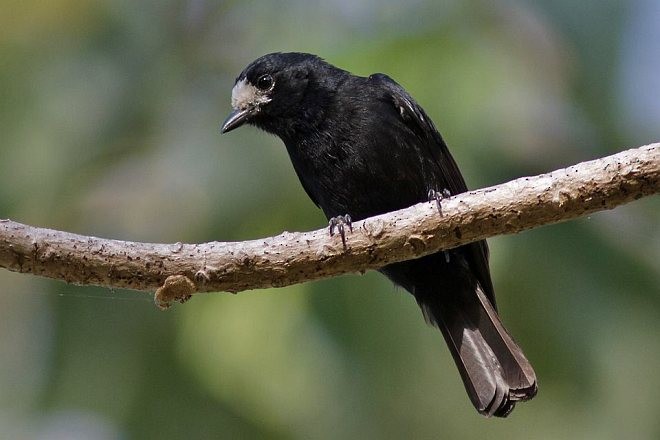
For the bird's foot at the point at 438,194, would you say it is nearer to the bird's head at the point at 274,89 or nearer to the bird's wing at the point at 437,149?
the bird's wing at the point at 437,149

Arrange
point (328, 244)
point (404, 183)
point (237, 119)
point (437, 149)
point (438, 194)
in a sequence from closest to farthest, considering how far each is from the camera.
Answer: point (328, 244) → point (438, 194) → point (404, 183) → point (437, 149) → point (237, 119)

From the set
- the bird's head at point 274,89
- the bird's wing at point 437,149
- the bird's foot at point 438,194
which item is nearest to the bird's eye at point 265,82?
the bird's head at point 274,89

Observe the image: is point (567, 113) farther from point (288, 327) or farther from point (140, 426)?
point (140, 426)

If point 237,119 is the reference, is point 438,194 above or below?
below

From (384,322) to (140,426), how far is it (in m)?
1.18

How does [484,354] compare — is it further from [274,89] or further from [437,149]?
[274,89]

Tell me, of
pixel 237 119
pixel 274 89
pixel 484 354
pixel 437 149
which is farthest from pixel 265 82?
pixel 484 354

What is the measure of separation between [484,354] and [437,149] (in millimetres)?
877

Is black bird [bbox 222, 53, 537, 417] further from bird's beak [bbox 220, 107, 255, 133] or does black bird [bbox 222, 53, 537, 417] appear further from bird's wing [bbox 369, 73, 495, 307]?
bird's beak [bbox 220, 107, 255, 133]

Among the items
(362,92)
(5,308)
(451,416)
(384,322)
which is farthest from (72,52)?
(451,416)

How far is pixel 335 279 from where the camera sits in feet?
14.4

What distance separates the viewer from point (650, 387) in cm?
455

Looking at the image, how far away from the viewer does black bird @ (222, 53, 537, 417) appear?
13.3 ft

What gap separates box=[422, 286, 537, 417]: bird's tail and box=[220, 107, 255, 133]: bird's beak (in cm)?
117
